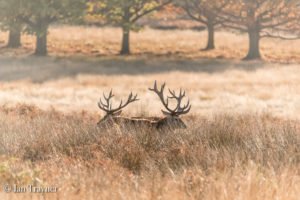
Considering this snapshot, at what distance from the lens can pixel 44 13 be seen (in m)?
38.8

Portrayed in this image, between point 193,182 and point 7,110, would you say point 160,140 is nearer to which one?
point 193,182

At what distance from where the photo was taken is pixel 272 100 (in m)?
23.6

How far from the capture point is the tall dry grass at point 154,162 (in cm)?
611

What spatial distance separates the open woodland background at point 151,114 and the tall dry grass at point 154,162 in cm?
2

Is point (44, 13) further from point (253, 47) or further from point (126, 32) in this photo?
point (253, 47)

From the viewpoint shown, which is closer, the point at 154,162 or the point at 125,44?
the point at 154,162

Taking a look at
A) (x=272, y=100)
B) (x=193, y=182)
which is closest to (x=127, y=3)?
(x=272, y=100)

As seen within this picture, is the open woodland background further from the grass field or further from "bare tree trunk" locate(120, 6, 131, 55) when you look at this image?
"bare tree trunk" locate(120, 6, 131, 55)

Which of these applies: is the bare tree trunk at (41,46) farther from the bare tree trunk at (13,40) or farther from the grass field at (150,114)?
the bare tree trunk at (13,40)

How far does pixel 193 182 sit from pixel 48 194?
1.59 meters

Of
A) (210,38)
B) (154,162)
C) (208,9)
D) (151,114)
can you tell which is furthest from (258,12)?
(154,162)

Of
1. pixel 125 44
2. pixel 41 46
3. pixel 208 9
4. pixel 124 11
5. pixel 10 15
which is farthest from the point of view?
pixel 124 11

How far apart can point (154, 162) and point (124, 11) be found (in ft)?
122

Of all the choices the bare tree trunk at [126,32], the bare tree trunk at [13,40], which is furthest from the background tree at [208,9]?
the bare tree trunk at [13,40]
